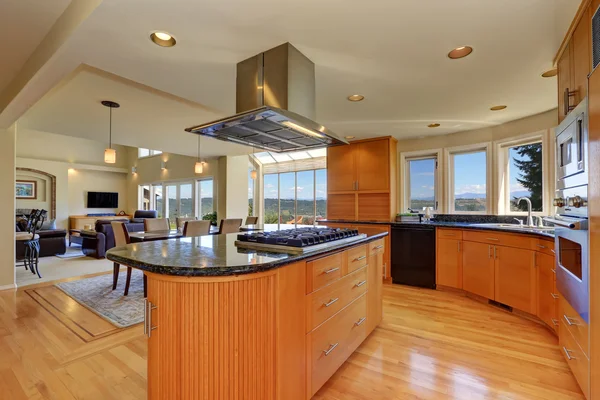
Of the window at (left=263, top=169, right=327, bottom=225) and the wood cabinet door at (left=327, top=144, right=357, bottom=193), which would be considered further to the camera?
the window at (left=263, top=169, right=327, bottom=225)

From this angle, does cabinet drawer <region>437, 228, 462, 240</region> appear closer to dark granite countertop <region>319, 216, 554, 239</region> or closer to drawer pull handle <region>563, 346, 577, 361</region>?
dark granite countertop <region>319, 216, 554, 239</region>

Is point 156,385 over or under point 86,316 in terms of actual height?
over

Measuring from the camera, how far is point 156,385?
1342 mm

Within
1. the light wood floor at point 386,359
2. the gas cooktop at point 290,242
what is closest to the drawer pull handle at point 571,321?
the light wood floor at point 386,359

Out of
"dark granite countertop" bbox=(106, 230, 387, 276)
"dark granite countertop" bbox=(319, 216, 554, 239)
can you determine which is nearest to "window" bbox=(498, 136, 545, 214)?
"dark granite countertop" bbox=(319, 216, 554, 239)

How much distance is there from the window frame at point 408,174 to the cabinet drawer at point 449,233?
0.78 meters

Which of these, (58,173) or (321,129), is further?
(58,173)

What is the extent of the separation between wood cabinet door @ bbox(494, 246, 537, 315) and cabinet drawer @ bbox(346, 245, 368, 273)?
1.87 metres

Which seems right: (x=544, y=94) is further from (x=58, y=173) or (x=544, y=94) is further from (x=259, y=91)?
(x=58, y=173)

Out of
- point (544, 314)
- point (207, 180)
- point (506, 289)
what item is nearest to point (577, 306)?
point (544, 314)

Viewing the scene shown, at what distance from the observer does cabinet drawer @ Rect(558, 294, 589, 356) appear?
1578mm

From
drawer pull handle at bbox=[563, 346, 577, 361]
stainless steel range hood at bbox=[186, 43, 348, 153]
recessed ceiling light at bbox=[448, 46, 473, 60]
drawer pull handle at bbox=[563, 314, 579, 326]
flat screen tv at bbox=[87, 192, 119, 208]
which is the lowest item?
drawer pull handle at bbox=[563, 346, 577, 361]

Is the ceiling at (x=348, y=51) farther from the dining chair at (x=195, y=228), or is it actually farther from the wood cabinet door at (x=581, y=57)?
the dining chair at (x=195, y=228)

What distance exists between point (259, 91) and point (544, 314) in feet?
10.8
